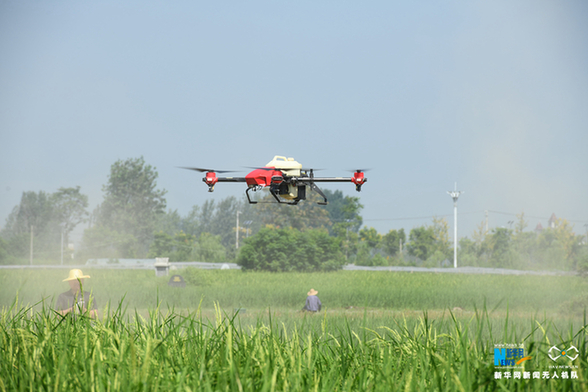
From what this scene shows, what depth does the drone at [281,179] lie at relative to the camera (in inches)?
161

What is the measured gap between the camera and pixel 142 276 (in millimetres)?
28359

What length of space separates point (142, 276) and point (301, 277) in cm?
890

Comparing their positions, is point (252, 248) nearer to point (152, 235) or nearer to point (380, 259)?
point (380, 259)

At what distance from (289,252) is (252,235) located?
6.27m

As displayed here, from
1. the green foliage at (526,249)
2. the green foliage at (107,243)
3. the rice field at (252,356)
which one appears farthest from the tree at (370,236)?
the rice field at (252,356)

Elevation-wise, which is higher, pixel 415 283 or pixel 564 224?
pixel 564 224

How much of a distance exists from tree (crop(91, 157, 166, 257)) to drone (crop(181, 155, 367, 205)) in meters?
47.3

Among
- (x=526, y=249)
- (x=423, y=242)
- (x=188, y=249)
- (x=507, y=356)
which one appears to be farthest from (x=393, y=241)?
(x=507, y=356)

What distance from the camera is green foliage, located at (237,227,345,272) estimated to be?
107 feet

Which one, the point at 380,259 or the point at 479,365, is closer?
the point at 479,365

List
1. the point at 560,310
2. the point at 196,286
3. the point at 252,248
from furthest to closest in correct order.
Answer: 1. the point at 252,248
2. the point at 196,286
3. the point at 560,310

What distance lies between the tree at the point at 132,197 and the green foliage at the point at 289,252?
20493mm

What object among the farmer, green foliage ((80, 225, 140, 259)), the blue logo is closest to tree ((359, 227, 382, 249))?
green foliage ((80, 225, 140, 259))

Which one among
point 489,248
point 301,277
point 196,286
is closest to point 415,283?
point 301,277
